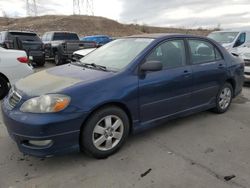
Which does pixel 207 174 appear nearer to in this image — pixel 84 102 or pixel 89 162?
pixel 89 162

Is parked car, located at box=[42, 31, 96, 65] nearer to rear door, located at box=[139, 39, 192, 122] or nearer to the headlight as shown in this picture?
rear door, located at box=[139, 39, 192, 122]

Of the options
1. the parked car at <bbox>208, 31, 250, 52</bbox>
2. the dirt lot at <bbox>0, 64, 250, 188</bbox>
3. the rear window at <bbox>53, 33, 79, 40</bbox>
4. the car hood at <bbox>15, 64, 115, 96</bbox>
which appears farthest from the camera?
the rear window at <bbox>53, 33, 79, 40</bbox>

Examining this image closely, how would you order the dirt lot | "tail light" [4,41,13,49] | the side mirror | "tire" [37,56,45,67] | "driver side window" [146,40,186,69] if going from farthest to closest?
"tire" [37,56,45,67]
"tail light" [4,41,13,49]
"driver side window" [146,40,186,69]
the side mirror
the dirt lot

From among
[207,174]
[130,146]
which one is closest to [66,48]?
[130,146]

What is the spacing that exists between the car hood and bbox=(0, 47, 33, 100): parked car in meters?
2.65

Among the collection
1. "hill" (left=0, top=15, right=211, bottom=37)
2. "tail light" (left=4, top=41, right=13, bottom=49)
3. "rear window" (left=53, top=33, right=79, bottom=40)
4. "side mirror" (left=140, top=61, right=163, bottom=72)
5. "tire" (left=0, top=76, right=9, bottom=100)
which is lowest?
"tire" (left=0, top=76, right=9, bottom=100)

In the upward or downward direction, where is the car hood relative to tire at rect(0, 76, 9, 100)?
upward

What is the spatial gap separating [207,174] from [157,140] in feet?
3.53

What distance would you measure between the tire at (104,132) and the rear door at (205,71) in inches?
62.1

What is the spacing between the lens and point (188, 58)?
174 inches

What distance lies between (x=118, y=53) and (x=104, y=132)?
54.9 inches

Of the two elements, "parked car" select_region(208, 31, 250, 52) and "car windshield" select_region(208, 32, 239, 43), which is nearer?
"parked car" select_region(208, 31, 250, 52)

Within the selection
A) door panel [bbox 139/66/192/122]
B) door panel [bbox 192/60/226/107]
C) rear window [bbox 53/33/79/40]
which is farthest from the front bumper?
rear window [bbox 53/33/79/40]

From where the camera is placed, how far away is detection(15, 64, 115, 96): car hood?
330 cm
